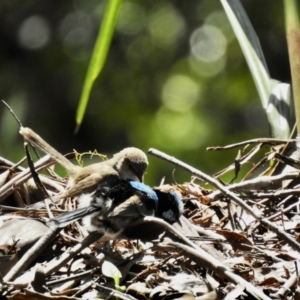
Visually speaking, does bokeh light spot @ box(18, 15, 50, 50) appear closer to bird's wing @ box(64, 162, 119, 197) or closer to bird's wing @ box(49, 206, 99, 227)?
bird's wing @ box(64, 162, 119, 197)

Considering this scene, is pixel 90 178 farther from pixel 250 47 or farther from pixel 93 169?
pixel 250 47

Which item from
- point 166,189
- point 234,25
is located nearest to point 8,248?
point 166,189

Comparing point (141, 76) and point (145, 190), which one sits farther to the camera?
point (141, 76)

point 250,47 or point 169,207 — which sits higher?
point 250,47

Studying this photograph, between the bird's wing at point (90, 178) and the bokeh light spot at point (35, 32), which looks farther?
the bokeh light spot at point (35, 32)

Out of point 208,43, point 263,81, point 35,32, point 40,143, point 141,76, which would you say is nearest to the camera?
point 40,143

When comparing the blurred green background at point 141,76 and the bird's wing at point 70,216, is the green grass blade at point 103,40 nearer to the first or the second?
the bird's wing at point 70,216

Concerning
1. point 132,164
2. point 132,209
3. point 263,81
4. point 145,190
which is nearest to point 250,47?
point 263,81

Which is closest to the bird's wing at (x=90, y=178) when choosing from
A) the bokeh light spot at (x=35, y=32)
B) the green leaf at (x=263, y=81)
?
the green leaf at (x=263, y=81)
